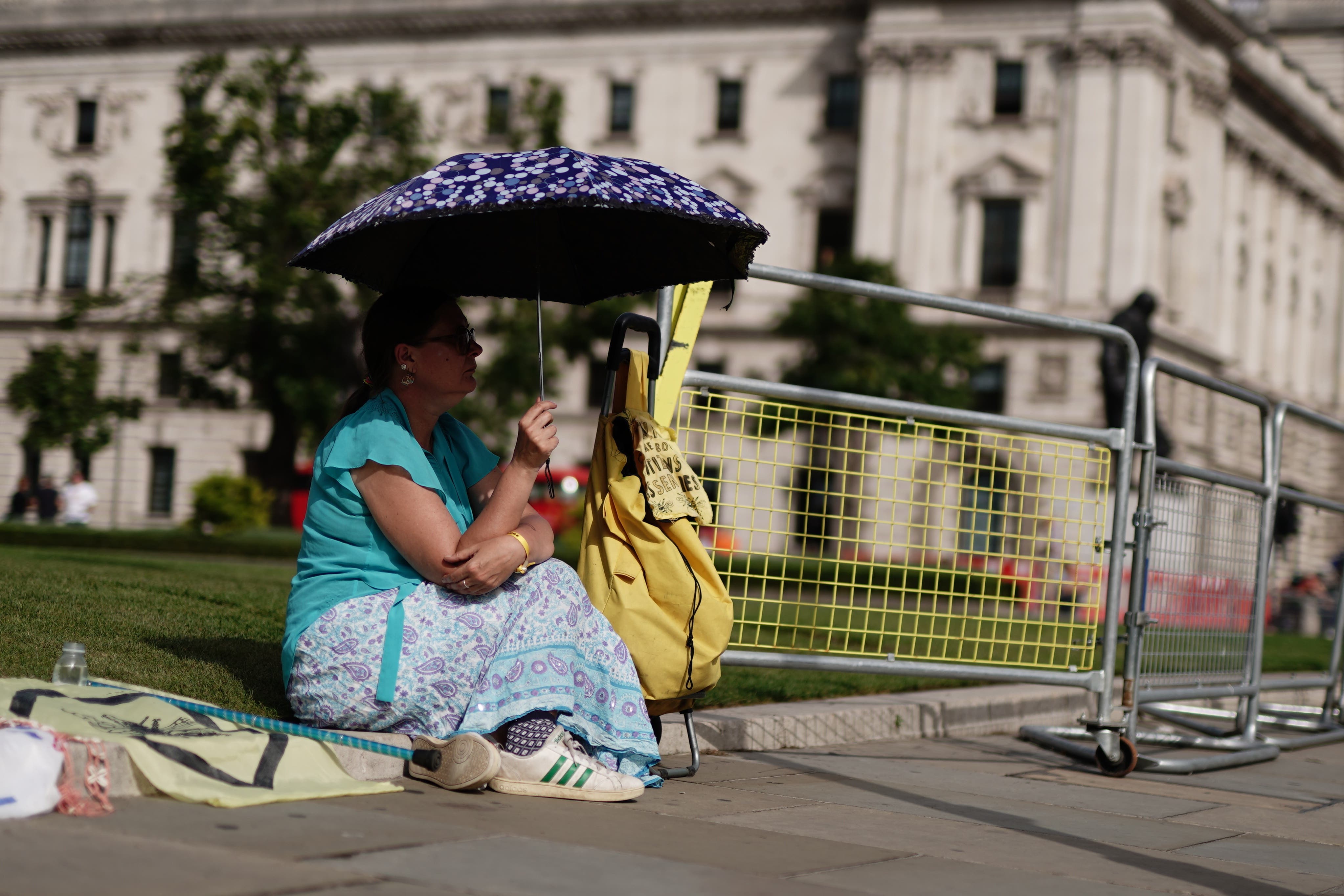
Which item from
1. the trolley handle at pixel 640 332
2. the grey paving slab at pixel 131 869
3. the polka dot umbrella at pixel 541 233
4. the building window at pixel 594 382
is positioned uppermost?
the building window at pixel 594 382

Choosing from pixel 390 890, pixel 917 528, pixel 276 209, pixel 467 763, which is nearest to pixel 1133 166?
pixel 276 209

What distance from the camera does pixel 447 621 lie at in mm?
4641

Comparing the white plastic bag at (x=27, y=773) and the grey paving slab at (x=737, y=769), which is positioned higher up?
the white plastic bag at (x=27, y=773)

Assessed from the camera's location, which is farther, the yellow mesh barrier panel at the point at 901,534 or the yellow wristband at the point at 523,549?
the yellow mesh barrier panel at the point at 901,534

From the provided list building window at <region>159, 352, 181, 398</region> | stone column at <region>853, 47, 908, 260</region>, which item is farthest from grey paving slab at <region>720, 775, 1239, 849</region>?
stone column at <region>853, 47, 908, 260</region>

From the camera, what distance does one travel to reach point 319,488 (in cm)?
480

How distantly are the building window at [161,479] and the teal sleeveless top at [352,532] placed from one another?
1886 inches

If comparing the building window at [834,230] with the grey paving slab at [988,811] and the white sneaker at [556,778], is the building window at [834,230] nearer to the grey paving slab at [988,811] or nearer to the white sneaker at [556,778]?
the grey paving slab at [988,811]

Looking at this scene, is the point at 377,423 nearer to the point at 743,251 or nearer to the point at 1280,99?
the point at 743,251

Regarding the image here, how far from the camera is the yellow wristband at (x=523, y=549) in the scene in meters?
4.66

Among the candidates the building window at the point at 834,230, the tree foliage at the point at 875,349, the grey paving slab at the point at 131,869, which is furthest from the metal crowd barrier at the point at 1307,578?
the building window at the point at 834,230

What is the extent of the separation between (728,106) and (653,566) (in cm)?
4081

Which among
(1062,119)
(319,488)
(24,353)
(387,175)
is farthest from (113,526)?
(319,488)

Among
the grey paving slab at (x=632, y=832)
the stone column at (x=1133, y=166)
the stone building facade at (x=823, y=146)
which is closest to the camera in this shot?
the grey paving slab at (x=632, y=832)
